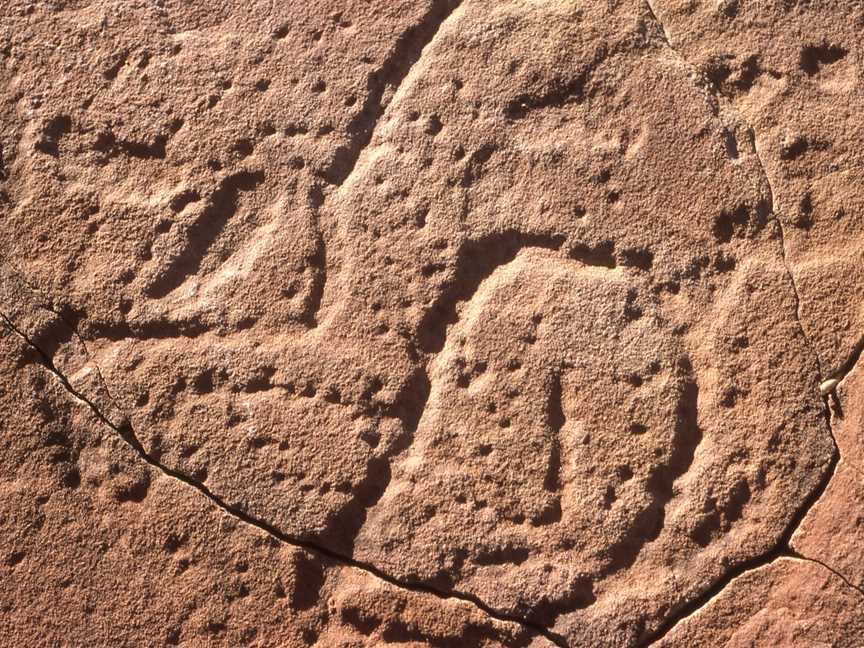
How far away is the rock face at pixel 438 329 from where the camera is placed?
4.51ft

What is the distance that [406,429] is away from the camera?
1414mm

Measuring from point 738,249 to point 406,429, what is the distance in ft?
1.65

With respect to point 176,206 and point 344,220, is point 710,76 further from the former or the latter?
point 176,206

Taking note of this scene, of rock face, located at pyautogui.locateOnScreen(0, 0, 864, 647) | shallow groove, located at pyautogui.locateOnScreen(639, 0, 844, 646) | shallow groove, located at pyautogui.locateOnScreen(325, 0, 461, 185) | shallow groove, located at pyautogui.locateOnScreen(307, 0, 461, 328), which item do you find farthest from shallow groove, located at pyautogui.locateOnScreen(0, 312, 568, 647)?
shallow groove, located at pyautogui.locateOnScreen(325, 0, 461, 185)

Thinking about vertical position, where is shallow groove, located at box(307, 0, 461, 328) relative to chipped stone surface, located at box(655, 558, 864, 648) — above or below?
above

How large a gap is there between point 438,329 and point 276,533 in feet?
1.13

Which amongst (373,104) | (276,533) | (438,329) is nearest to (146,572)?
(276,533)

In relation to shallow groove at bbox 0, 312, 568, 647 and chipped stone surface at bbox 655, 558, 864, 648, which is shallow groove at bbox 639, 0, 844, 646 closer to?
chipped stone surface at bbox 655, 558, 864, 648

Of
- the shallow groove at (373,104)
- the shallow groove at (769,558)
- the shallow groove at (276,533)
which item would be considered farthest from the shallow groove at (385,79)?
the shallow groove at (769,558)

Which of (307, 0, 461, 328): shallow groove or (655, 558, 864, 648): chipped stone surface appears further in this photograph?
(307, 0, 461, 328): shallow groove

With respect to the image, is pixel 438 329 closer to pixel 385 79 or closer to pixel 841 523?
pixel 385 79

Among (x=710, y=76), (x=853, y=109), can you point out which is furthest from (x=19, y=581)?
(x=853, y=109)

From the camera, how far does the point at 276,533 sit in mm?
1415

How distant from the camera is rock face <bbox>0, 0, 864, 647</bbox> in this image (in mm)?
1375
